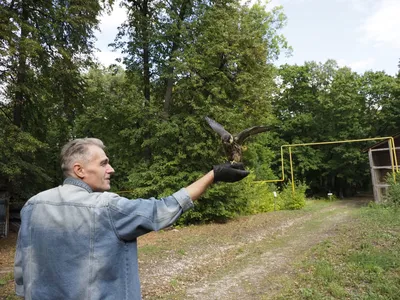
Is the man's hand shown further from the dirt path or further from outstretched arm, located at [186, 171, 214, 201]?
the dirt path

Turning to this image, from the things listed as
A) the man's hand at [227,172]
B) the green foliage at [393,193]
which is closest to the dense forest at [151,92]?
the green foliage at [393,193]

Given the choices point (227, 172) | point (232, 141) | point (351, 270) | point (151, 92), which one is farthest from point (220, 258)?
point (151, 92)

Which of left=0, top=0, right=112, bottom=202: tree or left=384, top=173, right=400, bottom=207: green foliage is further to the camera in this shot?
left=384, top=173, right=400, bottom=207: green foliage

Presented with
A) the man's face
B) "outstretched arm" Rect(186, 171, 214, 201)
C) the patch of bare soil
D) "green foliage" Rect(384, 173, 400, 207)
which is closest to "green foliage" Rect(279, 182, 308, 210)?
"green foliage" Rect(384, 173, 400, 207)

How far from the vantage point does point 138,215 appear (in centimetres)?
132

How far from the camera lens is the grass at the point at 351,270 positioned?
182 inches

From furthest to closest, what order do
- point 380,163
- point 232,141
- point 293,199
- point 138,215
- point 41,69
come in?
point 380,163 < point 293,199 < point 41,69 < point 232,141 < point 138,215

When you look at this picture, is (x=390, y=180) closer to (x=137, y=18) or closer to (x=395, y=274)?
(x=395, y=274)

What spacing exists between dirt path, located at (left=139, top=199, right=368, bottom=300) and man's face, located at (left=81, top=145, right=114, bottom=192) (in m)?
4.00

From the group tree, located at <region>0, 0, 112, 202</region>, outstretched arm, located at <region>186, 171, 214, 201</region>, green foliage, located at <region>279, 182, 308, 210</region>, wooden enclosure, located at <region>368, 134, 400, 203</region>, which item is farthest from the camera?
wooden enclosure, located at <region>368, 134, 400, 203</region>

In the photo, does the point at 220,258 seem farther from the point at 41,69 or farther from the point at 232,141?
the point at 41,69

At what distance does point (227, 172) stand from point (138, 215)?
638 millimetres

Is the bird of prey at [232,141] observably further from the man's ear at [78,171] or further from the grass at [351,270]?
the grass at [351,270]

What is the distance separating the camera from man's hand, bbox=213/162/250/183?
5.66 feet
